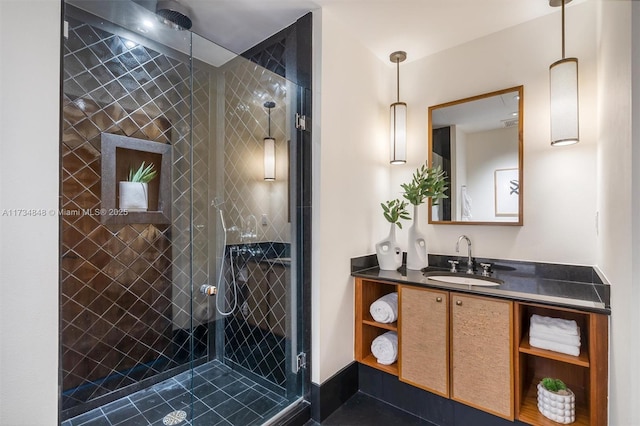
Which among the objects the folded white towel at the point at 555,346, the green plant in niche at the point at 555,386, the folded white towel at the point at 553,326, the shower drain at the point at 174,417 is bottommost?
the shower drain at the point at 174,417

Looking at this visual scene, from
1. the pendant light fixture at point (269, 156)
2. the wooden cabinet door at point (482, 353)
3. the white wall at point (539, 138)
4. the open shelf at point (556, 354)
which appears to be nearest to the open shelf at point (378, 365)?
the wooden cabinet door at point (482, 353)

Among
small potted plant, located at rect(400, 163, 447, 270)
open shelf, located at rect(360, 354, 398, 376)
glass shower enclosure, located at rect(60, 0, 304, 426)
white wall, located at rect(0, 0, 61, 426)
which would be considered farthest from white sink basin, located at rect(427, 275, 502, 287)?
white wall, located at rect(0, 0, 61, 426)

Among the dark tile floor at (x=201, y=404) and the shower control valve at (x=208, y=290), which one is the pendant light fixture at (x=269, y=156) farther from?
the dark tile floor at (x=201, y=404)

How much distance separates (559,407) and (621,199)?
100 centimetres

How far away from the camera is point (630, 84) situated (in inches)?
36.0

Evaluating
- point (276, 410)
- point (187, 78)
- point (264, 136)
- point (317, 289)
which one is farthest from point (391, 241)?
point (187, 78)

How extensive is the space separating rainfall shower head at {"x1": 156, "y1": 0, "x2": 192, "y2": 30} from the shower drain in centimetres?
241

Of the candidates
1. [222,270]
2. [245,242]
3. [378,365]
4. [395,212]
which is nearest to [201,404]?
[222,270]

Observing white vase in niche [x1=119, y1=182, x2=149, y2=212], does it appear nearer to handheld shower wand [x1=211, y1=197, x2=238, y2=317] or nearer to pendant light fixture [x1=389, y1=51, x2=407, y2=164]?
handheld shower wand [x1=211, y1=197, x2=238, y2=317]

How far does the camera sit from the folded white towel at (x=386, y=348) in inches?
73.9

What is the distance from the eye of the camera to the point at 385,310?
1.89 m

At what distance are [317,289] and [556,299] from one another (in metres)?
1.18

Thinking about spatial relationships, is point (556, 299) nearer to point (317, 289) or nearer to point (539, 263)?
point (539, 263)

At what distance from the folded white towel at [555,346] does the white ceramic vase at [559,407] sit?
0.72 feet
